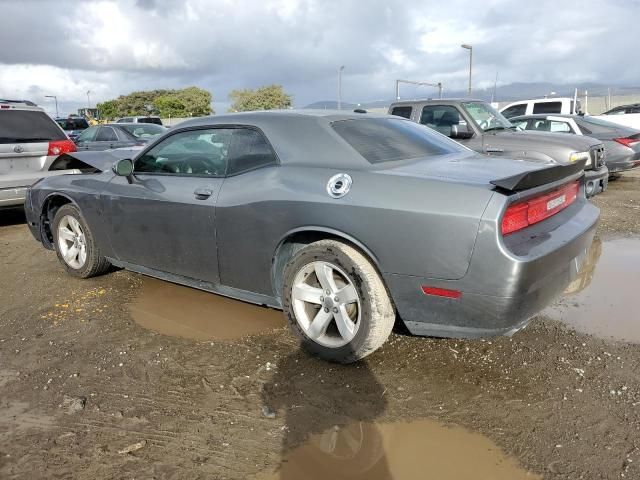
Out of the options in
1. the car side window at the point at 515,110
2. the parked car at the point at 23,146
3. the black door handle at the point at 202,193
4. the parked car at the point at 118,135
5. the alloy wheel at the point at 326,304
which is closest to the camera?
the alloy wheel at the point at 326,304

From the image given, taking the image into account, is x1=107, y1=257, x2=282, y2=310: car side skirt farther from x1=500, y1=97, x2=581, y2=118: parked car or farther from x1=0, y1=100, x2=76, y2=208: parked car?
x1=500, y1=97, x2=581, y2=118: parked car

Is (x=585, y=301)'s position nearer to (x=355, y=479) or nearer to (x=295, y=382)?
(x=295, y=382)

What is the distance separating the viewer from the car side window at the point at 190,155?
3.81 m

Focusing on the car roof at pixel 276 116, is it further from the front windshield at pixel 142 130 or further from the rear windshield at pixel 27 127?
the front windshield at pixel 142 130

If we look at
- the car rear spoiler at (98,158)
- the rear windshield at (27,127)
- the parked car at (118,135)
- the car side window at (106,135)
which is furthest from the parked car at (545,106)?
the car rear spoiler at (98,158)

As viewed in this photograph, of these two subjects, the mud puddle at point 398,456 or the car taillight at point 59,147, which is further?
the car taillight at point 59,147

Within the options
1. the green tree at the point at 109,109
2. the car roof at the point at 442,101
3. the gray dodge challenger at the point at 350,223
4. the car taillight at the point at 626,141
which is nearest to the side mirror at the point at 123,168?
the gray dodge challenger at the point at 350,223

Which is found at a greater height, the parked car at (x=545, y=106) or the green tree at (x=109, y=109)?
the green tree at (x=109, y=109)

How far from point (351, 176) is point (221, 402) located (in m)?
1.48

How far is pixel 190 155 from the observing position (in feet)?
13.3

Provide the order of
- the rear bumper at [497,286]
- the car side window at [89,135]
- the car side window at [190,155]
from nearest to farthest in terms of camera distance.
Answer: the rear bumper at [497,286], the car side window at [190,155], the car side window at [89,135]

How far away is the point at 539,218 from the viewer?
299cm

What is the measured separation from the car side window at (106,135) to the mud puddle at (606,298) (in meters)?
10.9

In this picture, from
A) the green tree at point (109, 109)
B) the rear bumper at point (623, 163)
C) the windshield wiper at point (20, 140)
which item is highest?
the green tree at point (109, 109)
